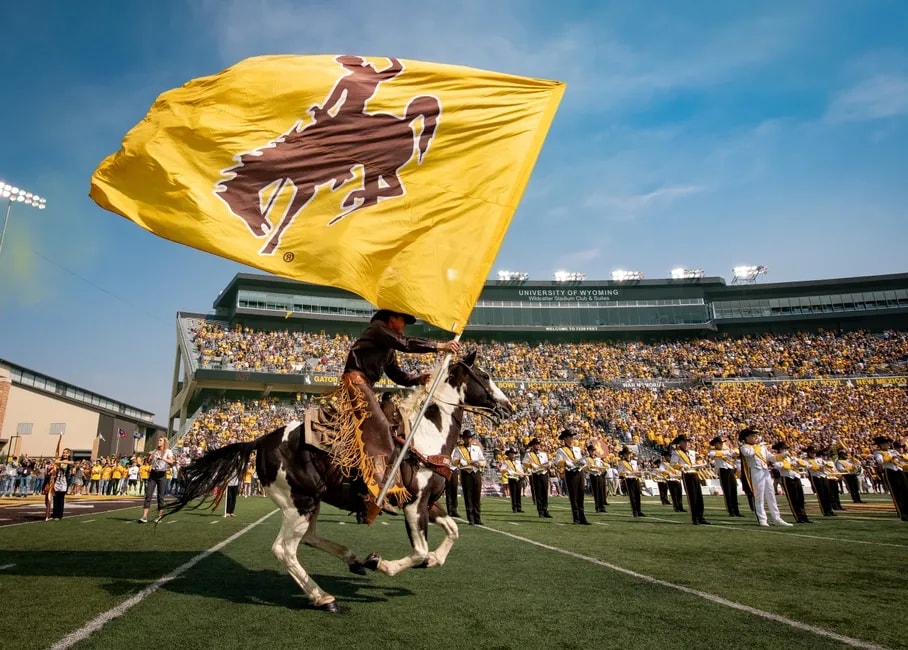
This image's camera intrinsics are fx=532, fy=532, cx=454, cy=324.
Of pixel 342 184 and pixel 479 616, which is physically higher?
pixel 342 184

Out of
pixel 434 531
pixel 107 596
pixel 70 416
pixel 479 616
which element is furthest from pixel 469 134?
pixel 70 416

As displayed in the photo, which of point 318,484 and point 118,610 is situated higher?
point 318,484

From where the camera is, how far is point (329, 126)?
678 centimetres

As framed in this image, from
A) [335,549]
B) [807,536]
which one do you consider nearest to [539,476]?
[807,536]

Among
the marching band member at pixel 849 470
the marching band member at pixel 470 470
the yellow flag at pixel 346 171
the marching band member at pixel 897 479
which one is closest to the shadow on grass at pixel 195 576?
the yellow flag at pixel 346 171

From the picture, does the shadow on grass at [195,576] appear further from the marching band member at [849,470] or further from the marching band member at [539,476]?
the marching band member at [849,470]

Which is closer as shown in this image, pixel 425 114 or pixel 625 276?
pixel 425 114

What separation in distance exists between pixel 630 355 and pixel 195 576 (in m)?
52.9

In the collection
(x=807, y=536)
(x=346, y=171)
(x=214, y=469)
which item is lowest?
(x=807, y=536)

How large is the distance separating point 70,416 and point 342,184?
50362 millimetres

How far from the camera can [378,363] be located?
6129mm

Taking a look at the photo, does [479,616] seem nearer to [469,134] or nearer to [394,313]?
[394,313]

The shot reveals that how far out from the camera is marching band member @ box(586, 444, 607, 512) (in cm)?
1627

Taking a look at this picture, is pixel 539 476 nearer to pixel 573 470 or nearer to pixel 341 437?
pixel 573 470
